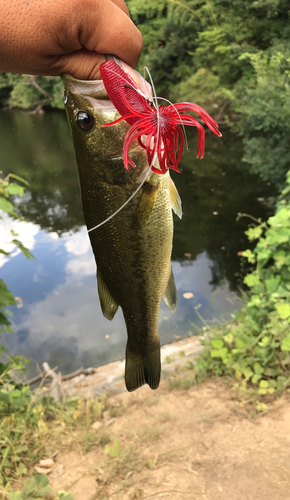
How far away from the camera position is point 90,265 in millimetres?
7801

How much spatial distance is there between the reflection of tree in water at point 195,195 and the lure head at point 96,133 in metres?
5.97

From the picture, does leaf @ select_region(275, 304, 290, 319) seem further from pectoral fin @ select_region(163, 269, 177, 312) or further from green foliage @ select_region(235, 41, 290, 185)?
green foliage @ select_region(235, 41, 290, 185)

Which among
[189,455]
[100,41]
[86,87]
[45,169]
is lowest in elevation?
[45,169]

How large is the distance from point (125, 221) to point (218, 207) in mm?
9060

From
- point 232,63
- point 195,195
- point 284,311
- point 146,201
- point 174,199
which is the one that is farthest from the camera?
point 232,63

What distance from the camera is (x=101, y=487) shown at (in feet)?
9.17

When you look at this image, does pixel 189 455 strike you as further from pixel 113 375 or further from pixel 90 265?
pixel 90 265

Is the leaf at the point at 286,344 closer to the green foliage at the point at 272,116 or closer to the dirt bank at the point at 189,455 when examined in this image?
the dirt bank at the point at 189,455

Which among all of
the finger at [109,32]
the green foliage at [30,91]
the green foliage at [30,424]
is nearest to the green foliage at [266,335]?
the green foliage at [30,424]

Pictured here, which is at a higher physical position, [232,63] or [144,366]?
[144,366]

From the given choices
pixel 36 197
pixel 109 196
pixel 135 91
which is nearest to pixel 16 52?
pixel 135 91

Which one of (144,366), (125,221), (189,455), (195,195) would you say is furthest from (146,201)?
(195,195)

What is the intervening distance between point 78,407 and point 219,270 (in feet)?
14.7

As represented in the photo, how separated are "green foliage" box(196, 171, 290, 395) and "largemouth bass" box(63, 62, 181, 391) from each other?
1.93 m
